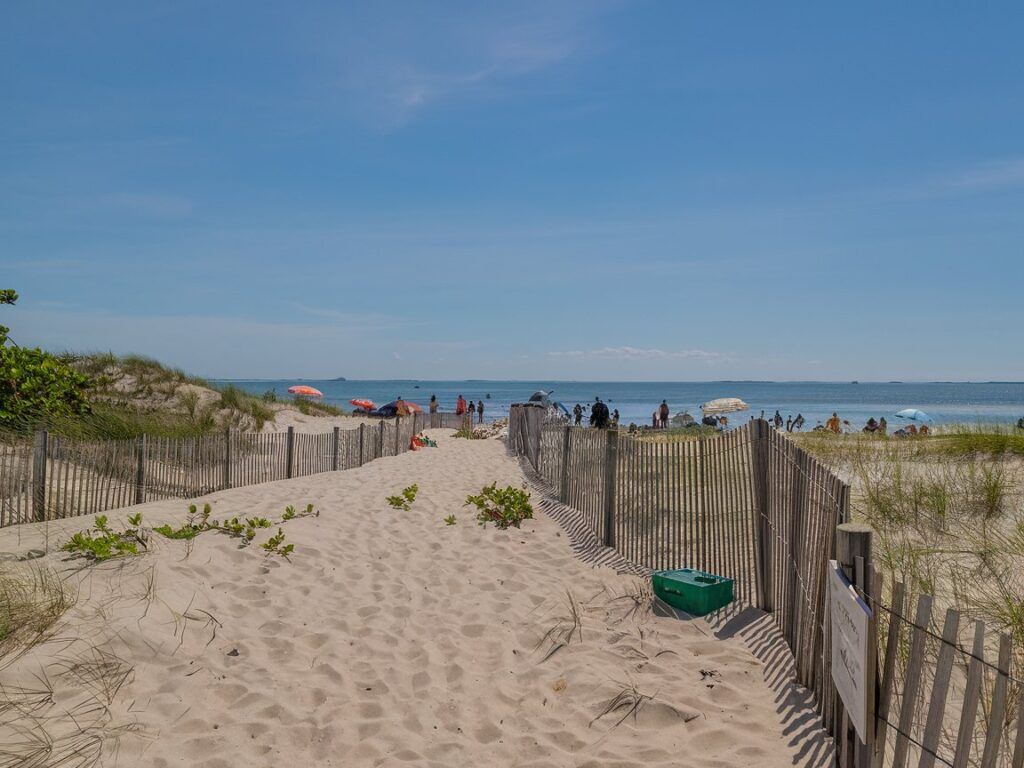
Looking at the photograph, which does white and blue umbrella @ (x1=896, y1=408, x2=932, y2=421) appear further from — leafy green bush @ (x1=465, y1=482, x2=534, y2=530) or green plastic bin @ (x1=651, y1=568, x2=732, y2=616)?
green plastic bin @ (x1=651, y1=568, x2=732, y2=616)

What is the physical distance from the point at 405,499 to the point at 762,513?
577 centimetres

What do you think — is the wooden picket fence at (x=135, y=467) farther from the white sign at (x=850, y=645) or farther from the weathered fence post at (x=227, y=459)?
the white sign at (x=850, y=645)

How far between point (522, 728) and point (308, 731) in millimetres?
1282

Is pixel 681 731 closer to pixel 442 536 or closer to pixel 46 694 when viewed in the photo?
pixel 46 694

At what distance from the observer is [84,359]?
21906 millimetres

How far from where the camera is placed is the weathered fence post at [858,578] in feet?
9.55

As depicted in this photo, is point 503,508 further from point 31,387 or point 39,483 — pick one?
point 31,387

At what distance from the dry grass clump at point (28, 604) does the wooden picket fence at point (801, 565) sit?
495cm

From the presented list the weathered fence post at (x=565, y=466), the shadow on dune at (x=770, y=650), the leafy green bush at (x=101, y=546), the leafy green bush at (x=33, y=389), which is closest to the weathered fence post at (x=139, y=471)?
the leafy green bush at (x=101, y=546)

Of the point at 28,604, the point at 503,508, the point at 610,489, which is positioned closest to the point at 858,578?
the point at 610,489

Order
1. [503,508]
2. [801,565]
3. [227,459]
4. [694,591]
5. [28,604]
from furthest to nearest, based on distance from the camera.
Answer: [227,459]
[503,508]
[694,591]
[28,604]
[801,565]

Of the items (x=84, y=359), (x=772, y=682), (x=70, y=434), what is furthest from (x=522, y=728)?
(x=84, y=359)

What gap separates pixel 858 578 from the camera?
3164mm

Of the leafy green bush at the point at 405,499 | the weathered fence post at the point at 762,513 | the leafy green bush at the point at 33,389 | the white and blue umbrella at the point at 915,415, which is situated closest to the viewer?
the weathered fence post at the point at 762,513
